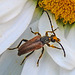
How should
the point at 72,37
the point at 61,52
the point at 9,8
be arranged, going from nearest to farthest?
1. the point at 9,8
2. the point at 61,52
3. the point at 72,37

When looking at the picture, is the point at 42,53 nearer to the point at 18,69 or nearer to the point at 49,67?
the point at 49,67

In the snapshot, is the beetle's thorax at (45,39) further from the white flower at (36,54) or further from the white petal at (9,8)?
the white petal at (9,8)

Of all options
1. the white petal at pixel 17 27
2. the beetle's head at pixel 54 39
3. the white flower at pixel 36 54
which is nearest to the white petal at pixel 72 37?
the white flower at pixel 36 54

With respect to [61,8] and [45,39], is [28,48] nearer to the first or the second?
[45,39]

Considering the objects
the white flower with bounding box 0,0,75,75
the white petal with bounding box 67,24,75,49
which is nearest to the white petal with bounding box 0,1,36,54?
the white flower with bounding box 0,0,75,75

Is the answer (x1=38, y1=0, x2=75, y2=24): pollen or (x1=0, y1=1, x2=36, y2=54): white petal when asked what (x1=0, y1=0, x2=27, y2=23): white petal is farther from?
(x1=38, y1=0, x2=75, y2=24): pollen

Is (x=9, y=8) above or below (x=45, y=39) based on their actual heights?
above

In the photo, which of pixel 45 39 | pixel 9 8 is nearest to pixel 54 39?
pixel 45 39

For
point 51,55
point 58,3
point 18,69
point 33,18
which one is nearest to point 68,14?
point 58,3
